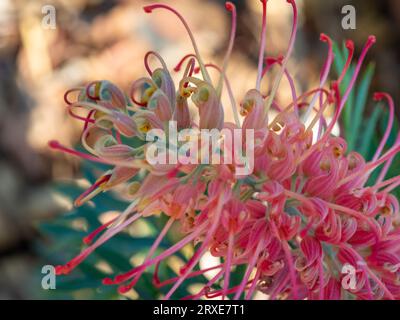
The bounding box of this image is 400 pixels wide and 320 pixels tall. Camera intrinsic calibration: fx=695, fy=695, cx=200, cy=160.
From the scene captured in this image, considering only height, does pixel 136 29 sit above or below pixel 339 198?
above

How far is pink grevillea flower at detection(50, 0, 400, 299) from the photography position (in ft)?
1.72

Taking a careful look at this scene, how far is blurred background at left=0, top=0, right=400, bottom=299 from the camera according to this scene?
6.57 feet

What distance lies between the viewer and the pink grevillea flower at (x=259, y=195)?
523mm

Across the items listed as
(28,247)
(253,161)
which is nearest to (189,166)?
(253,161)

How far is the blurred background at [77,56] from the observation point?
6.57 feet

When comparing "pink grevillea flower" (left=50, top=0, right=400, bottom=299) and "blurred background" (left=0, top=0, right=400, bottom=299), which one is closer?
"pink grevillea flower" (left=50, top=0, right=400, bottom=299)

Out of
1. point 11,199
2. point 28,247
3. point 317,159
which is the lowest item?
point 28,247

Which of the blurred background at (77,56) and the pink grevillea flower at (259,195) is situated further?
the blurred background at (77,56)

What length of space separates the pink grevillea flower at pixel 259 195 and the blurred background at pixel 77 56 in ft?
4.67

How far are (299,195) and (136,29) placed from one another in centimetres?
161

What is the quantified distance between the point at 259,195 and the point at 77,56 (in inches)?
63.3

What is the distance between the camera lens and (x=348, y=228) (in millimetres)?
557

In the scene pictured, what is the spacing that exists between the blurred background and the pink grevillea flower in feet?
4.67

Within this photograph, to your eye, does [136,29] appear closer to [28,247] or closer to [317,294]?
[28,247]
